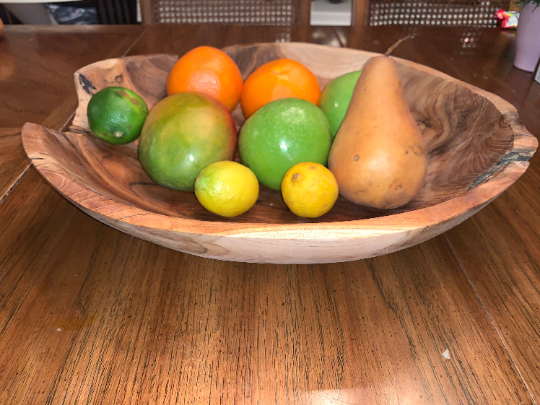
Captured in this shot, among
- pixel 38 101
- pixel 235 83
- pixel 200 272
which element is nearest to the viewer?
pixel 200 272

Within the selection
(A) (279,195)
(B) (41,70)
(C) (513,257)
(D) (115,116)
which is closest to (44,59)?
(B) (41,70)

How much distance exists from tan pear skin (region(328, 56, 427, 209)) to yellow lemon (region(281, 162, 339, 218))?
0.14ft

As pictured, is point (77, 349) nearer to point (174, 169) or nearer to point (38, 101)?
point (174, 169)

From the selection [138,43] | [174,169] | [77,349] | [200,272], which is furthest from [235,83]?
[138,43]

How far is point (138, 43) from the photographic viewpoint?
115 cm

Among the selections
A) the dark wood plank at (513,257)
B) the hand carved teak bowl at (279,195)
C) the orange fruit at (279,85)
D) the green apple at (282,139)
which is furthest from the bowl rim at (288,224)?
the orange fruit at (279,85)

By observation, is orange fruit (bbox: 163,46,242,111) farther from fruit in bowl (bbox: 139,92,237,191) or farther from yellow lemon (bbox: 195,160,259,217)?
yellow lemon (bbox: 195,160,259,217)

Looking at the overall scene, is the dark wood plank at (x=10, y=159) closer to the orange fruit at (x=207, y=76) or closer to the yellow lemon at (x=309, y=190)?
the orange fruit at (x=207, y=76)

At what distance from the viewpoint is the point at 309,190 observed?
0.47m

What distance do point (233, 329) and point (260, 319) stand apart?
31mm

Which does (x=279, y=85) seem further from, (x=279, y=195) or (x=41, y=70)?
(x=41, y=70)

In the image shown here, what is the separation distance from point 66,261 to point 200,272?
0.54ft

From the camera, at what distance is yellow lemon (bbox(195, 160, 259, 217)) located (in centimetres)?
47

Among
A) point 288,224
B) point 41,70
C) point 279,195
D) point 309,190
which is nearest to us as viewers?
point 288,224
